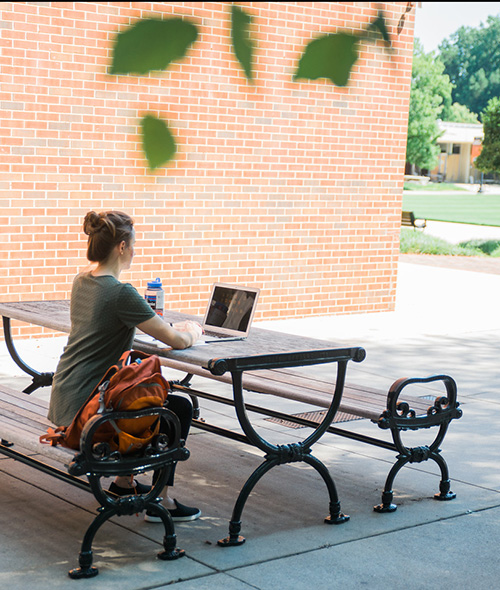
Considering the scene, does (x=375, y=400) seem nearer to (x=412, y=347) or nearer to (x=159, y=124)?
(x=159, y=124)

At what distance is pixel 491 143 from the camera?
88.8 feet

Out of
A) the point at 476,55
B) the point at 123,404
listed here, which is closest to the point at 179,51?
the point at 476,55

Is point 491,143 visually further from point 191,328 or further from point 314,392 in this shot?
point 191,328

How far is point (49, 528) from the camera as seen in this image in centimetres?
446

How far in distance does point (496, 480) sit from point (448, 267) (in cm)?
1389

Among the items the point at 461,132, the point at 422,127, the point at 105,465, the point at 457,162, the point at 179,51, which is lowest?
the point at 105,465

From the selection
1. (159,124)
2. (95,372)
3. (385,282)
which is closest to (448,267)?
(385,282)

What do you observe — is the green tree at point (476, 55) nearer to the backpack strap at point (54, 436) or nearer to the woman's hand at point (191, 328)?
the backpack strap at point (54, 436)

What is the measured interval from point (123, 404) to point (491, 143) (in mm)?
Result: 24806

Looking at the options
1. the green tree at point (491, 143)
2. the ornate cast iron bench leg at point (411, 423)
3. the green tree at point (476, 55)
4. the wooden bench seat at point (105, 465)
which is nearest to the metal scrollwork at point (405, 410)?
the ornate cast iron bench leg at point (411, 423)

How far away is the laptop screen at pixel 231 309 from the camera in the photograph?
5078 mm

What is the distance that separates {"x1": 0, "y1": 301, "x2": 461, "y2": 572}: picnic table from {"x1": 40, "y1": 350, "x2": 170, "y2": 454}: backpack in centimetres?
29

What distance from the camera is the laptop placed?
5062 millimetres

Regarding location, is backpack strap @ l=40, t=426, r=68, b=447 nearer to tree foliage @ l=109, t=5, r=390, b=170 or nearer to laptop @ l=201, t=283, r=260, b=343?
laptop @ l=201, t=283, r=260, b=343
